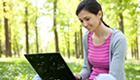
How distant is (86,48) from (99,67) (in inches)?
16.7

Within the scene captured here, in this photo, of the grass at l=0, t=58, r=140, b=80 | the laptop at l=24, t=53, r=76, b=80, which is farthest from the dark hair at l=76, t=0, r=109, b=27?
the grass at l=0, t=58, r=140, b=80

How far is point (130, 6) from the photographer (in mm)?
11117

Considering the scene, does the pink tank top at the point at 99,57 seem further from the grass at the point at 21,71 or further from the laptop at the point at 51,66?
the grass at the point at 21,71

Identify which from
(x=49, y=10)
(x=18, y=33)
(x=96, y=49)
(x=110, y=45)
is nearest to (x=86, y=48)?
(x=96, y=49)

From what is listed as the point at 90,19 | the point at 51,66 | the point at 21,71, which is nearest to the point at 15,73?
the point at 21,71

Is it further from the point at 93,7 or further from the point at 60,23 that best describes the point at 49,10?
the point at 93,7

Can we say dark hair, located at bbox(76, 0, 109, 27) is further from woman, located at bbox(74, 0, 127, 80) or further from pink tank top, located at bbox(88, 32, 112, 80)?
pink tank top, located at bbox(88, 32, 112, 80)

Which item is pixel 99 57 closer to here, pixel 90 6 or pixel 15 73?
pixel 90 6

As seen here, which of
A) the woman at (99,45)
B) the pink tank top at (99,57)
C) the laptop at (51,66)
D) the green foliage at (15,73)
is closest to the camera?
the laptop at (51,66)

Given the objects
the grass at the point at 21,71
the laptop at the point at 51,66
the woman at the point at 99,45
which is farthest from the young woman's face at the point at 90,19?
the grass at the point at 21,71

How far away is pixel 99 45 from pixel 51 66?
2.70 feet

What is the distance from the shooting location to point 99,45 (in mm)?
3010

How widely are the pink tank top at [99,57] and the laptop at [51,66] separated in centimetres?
49

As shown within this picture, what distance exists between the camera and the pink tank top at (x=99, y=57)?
294cm
